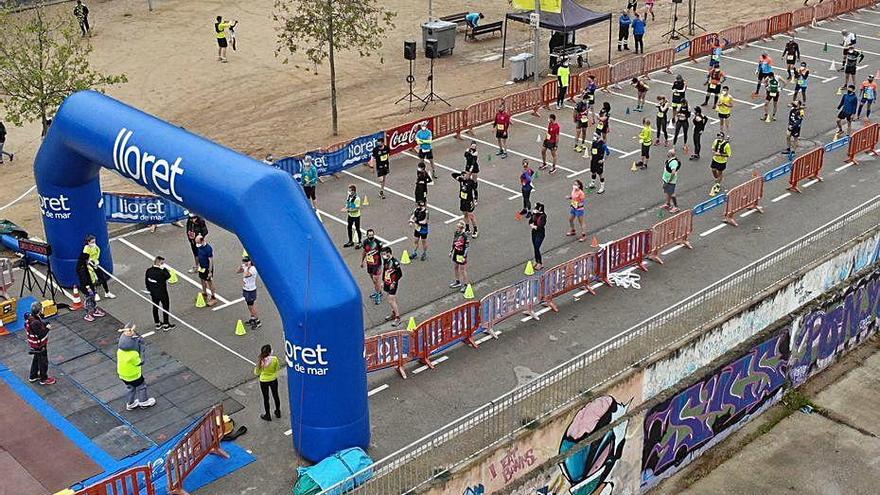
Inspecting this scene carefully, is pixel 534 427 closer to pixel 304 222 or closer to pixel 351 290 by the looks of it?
pixel 351 290

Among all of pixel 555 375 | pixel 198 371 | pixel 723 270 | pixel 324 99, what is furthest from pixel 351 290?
pixel 324 99

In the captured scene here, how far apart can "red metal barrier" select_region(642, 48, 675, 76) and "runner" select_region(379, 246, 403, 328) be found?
729 inches

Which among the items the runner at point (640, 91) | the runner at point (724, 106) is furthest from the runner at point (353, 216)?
the runner at point (640, 91)

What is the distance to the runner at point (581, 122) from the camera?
2981 cm

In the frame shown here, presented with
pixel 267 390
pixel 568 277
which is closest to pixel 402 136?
pixel 568 277

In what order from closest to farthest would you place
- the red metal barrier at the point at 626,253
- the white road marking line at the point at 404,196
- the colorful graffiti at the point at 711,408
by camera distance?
the colorful graffiti at the point at 711,408 < the red metal barrier at the point at 626,253 < the white road marking line at the point at 404,196

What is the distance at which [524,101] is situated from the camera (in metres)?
33.4

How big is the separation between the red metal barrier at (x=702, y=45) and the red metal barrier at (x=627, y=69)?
2.79 m

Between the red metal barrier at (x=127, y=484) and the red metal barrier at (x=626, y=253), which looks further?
the red metal barrier at (x=626, y=253)

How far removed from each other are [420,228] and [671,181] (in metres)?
6.41

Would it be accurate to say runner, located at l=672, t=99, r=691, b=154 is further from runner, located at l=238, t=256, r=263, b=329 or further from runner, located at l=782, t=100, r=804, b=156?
runner, located at l=238, t=256, r=263, b=329

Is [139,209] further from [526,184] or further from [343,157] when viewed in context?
[526,184]

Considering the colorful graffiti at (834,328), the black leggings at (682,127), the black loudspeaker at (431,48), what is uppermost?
the black loudspeaker at (431,48)

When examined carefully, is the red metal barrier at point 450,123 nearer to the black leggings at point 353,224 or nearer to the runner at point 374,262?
the black leggings at point 353,224
